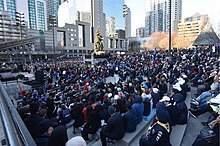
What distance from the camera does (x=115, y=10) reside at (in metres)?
107

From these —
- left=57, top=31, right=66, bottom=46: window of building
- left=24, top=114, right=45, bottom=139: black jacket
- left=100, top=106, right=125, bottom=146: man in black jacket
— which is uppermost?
left=57, top=31, right=66, bottom=46: window of building

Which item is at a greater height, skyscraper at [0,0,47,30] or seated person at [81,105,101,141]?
skyscraper at [0,0,47,30]

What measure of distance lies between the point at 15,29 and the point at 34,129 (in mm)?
89835

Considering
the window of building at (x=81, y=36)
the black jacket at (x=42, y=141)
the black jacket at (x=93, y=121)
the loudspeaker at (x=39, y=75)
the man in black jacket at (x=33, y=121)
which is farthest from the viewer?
the window of building at (x=81, y=36)

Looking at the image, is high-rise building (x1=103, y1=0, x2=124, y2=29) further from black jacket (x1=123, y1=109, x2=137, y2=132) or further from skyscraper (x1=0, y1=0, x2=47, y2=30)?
black jacket (x1=123, y1=109, x2=137, y2=132)

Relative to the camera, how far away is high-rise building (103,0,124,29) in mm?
100250

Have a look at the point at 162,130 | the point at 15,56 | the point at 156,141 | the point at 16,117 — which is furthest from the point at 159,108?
the point at 15,56

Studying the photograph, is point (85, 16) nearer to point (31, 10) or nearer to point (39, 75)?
Answer: point (31, 10)

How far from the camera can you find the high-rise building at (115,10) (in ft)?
329

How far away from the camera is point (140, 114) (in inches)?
213

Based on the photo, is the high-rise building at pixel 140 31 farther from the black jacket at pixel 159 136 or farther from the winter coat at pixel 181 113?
the black jacket at pixel 159 136

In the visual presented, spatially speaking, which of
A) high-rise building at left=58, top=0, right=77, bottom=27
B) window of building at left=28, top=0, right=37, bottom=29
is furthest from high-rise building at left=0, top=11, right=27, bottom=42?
high-rise building at left=58, top=0, right=77, bottom=27

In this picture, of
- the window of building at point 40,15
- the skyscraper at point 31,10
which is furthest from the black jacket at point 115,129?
the window of building at point 40,15

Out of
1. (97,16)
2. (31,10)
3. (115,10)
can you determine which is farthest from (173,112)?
(31,10)
